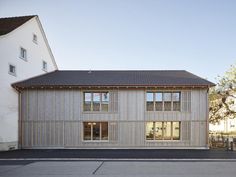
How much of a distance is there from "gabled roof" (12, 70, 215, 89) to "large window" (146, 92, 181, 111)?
3.29 feet

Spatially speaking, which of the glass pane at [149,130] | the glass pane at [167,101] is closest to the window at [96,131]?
the glass pane at [149,130]

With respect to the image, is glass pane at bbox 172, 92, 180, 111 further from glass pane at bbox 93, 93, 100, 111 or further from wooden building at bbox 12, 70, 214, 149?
glass pane at bbox 93, 93, 100, 111

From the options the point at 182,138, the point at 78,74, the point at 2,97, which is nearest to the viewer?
the point at 2,97

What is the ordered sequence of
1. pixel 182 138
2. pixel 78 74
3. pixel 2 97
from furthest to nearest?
pixel 78 74 < pixel 182 138 < pixel 2 97

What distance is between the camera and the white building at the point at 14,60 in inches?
993

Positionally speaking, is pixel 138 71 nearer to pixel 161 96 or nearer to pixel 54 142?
pixel 161 96

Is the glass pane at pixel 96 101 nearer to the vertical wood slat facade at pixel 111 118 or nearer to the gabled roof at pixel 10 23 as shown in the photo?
the vertical wood slat facade at pixel 111 118

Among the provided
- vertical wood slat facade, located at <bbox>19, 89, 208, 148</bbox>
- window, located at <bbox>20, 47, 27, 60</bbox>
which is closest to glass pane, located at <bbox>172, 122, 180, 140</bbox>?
vertical wood slat facade, located at <bbox>19, 89, 208, 148</bbox>

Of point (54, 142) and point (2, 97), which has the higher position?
point (2, 97)

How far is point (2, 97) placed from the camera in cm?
2498

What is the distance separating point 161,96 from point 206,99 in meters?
3.63

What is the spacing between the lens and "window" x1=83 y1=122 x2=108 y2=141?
27.4 metres

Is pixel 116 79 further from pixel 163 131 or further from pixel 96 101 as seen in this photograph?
pixel 163 131

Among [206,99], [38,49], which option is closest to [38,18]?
[38,49]
